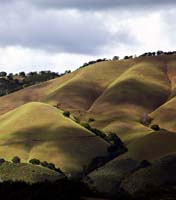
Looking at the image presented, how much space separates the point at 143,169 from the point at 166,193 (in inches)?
5594

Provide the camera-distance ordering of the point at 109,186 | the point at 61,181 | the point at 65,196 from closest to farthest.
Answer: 1. the point at 65,196
2. the point at 61,181
3. the point at 109,186

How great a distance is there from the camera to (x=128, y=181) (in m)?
191

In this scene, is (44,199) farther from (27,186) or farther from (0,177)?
(0,177)

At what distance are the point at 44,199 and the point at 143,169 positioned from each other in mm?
145533

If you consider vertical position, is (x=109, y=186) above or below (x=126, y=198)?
below

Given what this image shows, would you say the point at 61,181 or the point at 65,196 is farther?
the point at 61,181

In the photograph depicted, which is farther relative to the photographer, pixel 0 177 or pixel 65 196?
pixel 0 177

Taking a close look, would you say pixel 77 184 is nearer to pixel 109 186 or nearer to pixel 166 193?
pixel 166 193

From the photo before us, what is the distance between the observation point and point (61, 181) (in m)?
58.8

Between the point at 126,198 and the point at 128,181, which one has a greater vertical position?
the point at 126,198

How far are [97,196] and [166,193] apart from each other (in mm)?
5144

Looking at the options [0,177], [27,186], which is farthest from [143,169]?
[27,186]

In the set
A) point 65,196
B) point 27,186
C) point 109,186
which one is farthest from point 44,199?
point 109,186

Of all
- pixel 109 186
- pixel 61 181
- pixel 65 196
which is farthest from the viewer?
pixel 109 186
